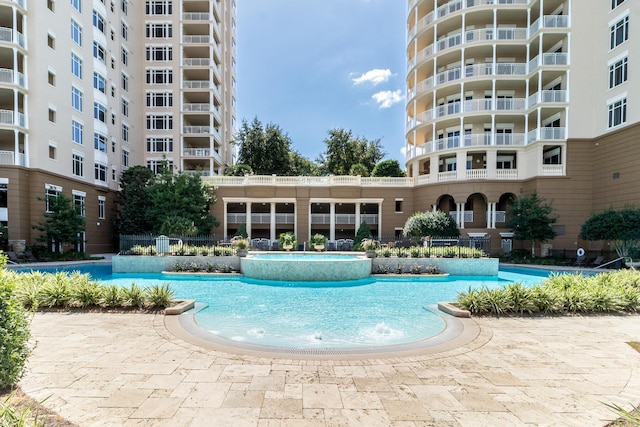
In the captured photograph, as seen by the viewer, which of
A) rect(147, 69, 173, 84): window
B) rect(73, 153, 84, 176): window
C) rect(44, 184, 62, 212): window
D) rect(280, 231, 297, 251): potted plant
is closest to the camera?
rect(44, 184, 62, 212): window

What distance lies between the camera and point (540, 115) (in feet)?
79.1

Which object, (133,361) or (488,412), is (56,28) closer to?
(133,361)

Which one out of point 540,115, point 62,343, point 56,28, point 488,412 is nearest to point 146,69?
point 56,28

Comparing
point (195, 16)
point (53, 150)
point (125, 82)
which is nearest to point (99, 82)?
point (125, 82)

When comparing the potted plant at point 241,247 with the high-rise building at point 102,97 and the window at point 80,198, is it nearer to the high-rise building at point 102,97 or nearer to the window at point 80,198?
the high-rise building at point 102,97

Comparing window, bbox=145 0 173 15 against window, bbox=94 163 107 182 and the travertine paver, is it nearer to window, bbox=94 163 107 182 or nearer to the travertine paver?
window, bbox=94 163 107 182

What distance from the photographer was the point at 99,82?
27.3 meters

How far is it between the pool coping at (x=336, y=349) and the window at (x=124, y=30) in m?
35.5

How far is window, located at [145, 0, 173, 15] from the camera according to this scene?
33.1m

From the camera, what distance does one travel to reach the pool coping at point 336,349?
5344 mm

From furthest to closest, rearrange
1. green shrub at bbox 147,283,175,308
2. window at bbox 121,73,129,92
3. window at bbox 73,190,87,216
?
1. window at bbox 121,73,129,92
2. window at bbox 73,190,87,216
3. green shrub at bbox 147,283,175,308

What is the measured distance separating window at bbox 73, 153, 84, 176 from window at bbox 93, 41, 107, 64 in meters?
9.25

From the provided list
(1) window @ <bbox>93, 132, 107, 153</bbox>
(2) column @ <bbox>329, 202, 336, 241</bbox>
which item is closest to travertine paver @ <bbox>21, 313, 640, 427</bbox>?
(2) column @ <bbox>329, 202, 336, 241</bbox>

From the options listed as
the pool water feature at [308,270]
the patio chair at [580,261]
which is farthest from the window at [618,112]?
the pool water feature at [308,270]
